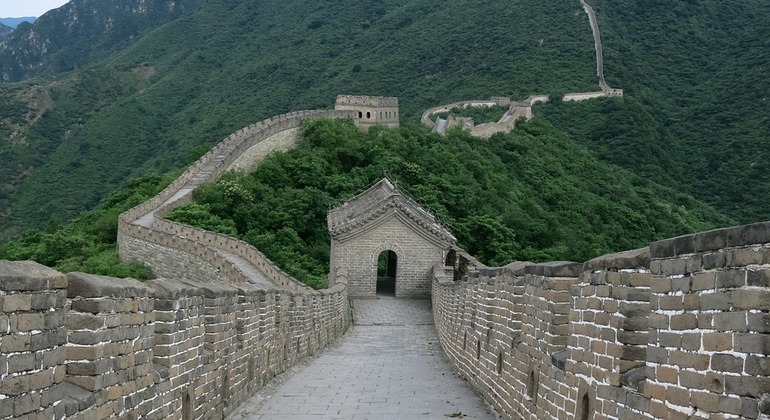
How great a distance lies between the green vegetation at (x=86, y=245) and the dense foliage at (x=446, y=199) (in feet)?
11.8

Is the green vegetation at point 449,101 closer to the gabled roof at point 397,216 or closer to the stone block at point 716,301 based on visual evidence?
the gabled roof at point 397,216

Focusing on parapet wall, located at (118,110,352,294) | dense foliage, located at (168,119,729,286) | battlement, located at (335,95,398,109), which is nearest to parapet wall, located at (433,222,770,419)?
parapet wall, located at (118,110,352,294)

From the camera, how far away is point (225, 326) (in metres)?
10.9

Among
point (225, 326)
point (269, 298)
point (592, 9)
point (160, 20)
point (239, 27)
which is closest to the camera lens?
point (225, 326)

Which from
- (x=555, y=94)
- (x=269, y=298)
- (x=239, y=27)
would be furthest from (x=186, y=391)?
(x=239, y=27)

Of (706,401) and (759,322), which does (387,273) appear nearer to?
(706,401)

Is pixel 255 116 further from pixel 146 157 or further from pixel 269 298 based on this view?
pixel 269 298

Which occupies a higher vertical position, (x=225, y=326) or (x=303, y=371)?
(x=225, y=326)

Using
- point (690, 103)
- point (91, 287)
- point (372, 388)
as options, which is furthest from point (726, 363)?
point (690, 103)

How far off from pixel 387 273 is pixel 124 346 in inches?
1219

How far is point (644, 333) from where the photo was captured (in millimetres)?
6512

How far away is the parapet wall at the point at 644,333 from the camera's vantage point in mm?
4473

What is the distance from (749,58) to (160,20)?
341 feet

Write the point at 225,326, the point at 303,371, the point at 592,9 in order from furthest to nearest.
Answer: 1. the point at 592,9
2. the point at 303,371
3. the point at 225,326
